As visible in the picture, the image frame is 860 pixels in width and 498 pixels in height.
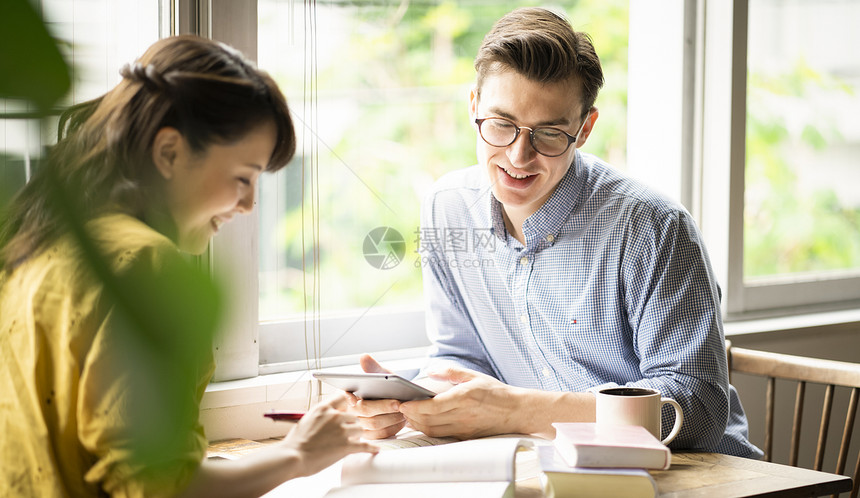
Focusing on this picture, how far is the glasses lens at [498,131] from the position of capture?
1.34 m

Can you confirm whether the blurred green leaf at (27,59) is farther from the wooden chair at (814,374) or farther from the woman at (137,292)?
the wooden chair at (814,374)

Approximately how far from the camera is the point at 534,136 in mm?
1333

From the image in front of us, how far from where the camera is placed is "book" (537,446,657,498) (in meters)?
0.89

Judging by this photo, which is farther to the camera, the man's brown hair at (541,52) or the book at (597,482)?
the man's brown hair at (541,52)

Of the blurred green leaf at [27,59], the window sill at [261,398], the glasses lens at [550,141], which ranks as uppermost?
the glasses lens at [550,141]

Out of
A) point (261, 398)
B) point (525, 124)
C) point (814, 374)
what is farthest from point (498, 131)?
point (814, 374)

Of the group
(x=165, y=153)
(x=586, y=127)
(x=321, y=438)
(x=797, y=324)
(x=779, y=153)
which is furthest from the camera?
(x=779, y=153)

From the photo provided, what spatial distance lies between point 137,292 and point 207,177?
1.31ft

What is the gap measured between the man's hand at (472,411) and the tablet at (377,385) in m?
0.02

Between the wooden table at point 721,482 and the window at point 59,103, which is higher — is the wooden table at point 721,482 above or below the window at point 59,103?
below

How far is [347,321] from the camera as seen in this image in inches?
59.1

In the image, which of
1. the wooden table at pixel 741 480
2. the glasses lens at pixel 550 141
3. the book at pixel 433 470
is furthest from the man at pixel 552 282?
the book at pixel 433 470

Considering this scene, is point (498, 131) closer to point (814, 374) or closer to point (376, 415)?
point (376, 415)

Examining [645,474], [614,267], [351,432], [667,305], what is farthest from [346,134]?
[645,474]
